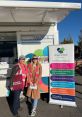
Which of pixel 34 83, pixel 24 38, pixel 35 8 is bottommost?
pixel 34 83

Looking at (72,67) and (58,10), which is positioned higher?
(58,10)

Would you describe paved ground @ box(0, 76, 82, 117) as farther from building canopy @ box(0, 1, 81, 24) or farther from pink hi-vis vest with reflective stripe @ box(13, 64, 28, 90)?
building canopy @ box(0, 1, 81, 24)

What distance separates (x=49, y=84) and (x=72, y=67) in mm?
1160

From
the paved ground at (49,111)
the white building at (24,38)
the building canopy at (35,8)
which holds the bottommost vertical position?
the paved ground at (49,111)

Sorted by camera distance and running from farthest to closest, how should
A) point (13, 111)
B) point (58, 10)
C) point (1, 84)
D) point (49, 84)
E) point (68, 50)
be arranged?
point (1, 84) < point (49, 84) < point (68, 50) < point (13, 111) < point (58, 10)

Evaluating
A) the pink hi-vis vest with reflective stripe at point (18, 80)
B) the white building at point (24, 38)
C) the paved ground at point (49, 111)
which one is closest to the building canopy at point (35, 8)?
the white building at point (24, 38)

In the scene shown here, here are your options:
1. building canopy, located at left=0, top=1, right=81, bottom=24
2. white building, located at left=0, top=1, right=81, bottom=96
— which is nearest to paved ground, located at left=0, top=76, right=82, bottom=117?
white building, located at left=0, top=1, right=81, bottom=96

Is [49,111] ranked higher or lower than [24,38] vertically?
lower

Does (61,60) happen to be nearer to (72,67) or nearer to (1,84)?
(72,67)

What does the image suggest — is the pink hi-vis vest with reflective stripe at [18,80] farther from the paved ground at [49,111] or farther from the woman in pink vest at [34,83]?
the paved ground at [49,111]

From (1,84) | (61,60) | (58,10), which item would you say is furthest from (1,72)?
(58,10)

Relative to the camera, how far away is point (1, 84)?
955cm

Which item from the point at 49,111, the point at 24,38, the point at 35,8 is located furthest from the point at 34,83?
the point at 24,38

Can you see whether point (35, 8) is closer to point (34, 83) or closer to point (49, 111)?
point (34, 83)
